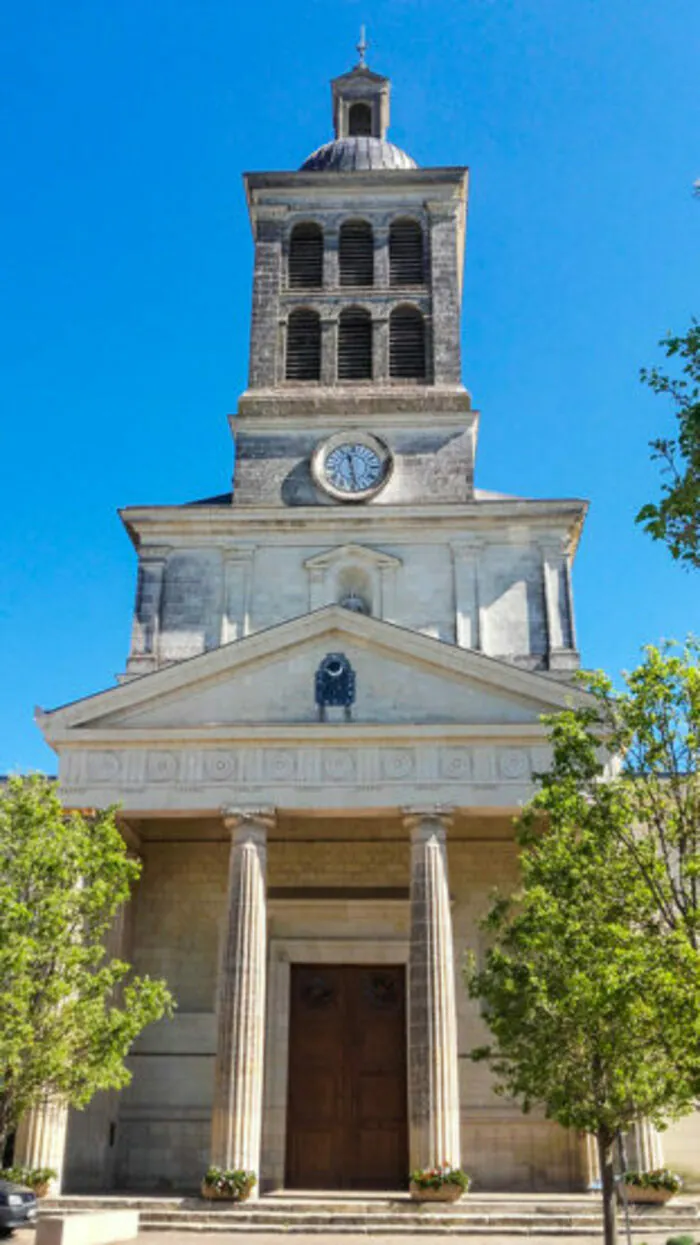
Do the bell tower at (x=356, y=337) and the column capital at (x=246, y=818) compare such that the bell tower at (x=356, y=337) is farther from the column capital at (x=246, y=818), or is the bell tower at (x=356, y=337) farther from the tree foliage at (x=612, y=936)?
the tree foliage at (x=612, y=936)

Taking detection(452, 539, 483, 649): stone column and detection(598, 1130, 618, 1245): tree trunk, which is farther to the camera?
detection(452, 539, 483, 649): stone column

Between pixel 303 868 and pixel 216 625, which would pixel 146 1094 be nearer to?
pixel 303 868

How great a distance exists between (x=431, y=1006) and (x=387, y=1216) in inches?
135

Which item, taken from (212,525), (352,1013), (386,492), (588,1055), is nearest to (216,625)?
(212,525)

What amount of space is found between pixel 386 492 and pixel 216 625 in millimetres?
5733

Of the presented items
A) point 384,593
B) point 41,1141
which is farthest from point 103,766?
point 384,593

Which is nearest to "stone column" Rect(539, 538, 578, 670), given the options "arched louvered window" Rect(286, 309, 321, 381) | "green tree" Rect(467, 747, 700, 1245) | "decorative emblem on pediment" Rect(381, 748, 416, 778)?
"decorative emblem on pediment" Rect(381, 748, 416, 778)

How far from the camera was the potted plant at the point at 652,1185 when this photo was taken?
2125cm

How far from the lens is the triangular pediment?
79.0ft

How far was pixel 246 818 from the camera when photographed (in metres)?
23.4

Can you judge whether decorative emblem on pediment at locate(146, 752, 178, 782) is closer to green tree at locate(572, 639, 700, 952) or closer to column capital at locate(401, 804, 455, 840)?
column capital at locate(401, 804, 455, 840)

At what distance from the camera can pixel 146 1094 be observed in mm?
25656

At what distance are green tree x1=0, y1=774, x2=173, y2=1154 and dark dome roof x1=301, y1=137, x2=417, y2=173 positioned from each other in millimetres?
23993

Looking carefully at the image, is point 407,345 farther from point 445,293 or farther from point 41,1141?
point 41,1141
